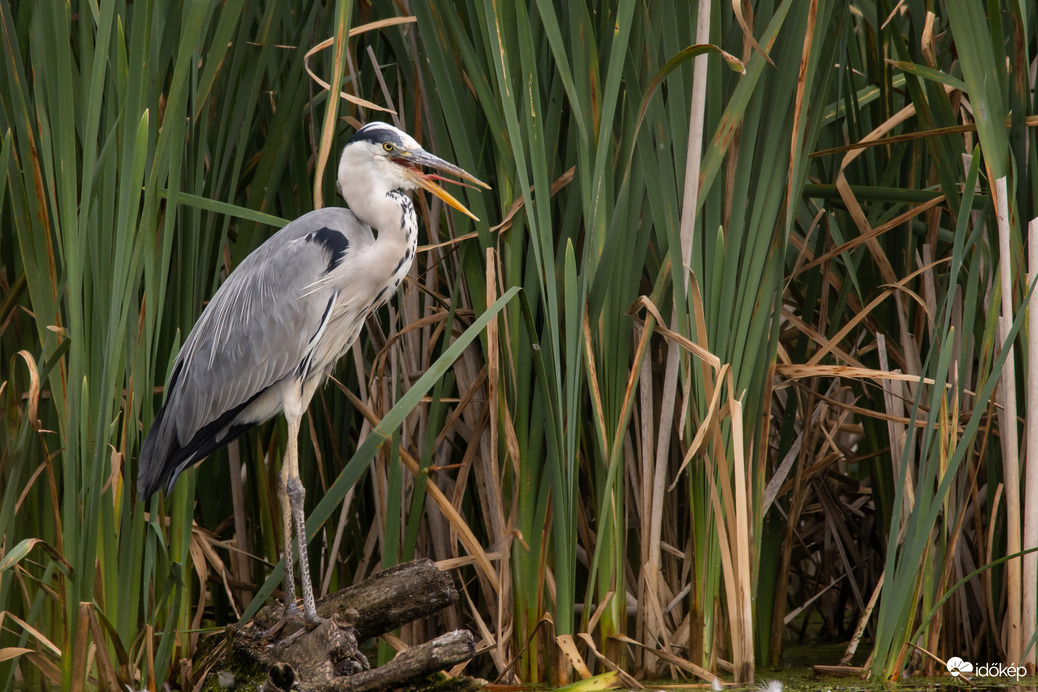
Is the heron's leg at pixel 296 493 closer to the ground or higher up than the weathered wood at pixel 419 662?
higher up

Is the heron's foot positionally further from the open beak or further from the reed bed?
the open beak

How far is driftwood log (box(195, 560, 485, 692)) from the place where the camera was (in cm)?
198

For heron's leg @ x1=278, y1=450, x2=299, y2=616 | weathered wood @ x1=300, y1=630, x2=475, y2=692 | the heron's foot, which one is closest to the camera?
weathered wood @ x1=300, y1=630, x2=475, y2=692

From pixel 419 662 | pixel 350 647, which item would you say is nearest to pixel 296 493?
pixel 350 647

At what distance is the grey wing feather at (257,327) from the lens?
2609 millimetres

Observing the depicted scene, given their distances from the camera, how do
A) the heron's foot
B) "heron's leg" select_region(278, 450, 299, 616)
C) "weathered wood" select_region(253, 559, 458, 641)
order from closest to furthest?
1. "weathered wood" select_region(253, 559, 458, 641)
2. the heron's foot
3. "heron's leg" select_region(278, 450, 299, 616)

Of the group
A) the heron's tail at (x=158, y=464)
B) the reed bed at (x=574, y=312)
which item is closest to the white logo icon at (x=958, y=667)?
the reed bed at (x=574, y=312)

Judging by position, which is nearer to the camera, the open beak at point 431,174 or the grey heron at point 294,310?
the open beak at point 431,174

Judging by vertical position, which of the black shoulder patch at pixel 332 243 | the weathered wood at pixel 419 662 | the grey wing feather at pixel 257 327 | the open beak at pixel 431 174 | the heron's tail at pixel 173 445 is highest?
the open beak at pixel 431 174

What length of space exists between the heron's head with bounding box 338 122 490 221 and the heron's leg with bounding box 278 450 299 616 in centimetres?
73

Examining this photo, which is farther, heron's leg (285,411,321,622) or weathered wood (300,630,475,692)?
heron's leg (285,411,321,622)

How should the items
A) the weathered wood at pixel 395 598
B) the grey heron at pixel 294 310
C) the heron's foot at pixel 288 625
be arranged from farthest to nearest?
the grey heron at pixel 294 310, the heron's foot at pixel 288 625, the weathered wood at pixel 395 598

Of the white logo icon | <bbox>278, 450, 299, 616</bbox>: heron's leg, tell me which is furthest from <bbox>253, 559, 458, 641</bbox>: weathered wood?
the white logo icon

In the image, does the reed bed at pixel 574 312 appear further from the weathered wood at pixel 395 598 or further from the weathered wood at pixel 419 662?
the weathered wood at pixel 419 662
